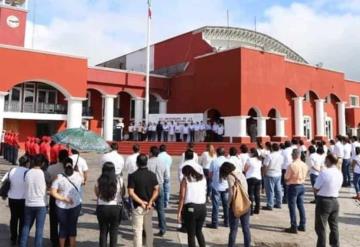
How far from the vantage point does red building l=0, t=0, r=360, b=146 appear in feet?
87.2

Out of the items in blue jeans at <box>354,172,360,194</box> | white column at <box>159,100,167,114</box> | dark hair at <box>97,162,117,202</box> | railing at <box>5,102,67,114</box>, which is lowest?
blue jeans at <box>354,172,360,194</box>

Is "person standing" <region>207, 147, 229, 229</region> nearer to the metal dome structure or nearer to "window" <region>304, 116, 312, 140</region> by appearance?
the metal dome structure

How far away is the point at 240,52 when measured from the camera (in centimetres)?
2691

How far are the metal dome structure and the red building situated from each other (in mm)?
105

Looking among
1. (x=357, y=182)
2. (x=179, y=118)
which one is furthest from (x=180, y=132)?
(x=357, y=182)

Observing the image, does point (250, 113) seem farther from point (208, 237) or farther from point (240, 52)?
point (208, 237)

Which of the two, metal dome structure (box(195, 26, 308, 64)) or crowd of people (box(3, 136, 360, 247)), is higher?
metal dome structure (box(195, 26, 308, 64))

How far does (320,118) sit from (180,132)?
570 inches

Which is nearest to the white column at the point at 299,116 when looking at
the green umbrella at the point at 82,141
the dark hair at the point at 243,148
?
the dark hair at the point at 243,148

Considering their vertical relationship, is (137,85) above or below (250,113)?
above

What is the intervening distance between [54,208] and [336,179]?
15.5 feet

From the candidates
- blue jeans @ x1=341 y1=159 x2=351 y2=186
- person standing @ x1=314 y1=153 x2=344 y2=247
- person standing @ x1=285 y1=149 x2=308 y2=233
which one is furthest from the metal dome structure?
person standing @ x1=314 y1=153 x2=344 y2=247

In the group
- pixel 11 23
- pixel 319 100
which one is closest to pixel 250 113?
pixel 319 100

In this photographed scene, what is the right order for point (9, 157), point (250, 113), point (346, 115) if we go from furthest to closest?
point (346, 115) < point (250, 113) < point (9, 157)
